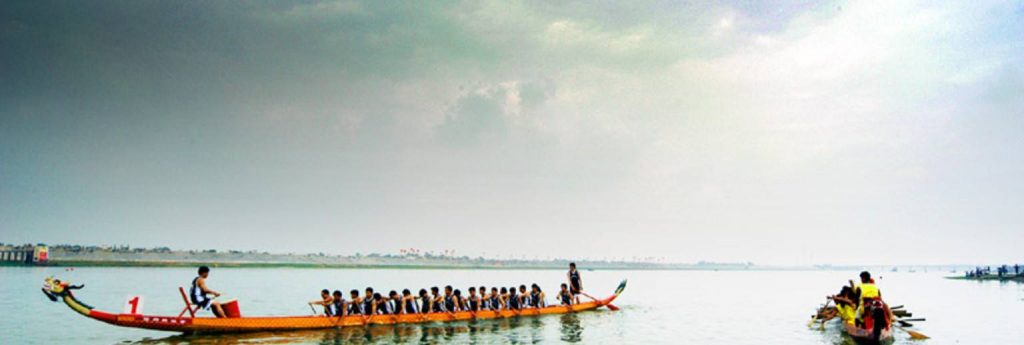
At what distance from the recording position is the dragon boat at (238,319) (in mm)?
17156

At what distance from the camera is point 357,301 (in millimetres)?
22750

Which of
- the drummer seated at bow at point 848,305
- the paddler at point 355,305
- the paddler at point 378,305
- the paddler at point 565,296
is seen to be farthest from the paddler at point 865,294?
the paddler at point 355,305

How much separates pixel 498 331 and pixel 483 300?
2908mm

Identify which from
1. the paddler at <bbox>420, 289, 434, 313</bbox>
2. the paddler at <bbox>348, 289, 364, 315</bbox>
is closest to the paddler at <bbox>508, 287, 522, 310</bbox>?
the paddler at <bbox>420, 289, 434, 313</bbox>

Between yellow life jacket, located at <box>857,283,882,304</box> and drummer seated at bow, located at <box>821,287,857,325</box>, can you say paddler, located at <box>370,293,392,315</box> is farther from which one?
drummer seated at bow, located at <box>821,287,857,325</box>

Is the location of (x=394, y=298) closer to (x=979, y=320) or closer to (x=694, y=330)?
(x=694, y=330)

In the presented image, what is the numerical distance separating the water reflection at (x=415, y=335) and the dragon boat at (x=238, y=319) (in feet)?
0.83

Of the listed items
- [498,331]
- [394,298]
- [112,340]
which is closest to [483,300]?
[498,331]

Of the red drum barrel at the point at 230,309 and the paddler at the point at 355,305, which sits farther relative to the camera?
the paddler at the point at 355,305

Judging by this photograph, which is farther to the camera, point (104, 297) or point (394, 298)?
point (104, 297)

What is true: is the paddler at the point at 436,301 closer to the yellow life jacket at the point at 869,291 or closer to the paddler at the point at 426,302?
the paddler at the point at 426,302

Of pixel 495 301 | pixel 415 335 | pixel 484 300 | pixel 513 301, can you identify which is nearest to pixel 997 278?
pixel 513 301

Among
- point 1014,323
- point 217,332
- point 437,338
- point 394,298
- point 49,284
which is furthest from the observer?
point 1014,323

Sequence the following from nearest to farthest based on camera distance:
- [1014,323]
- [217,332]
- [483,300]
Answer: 1. [217,332]
2. [483,300]
3. [1014,323]
